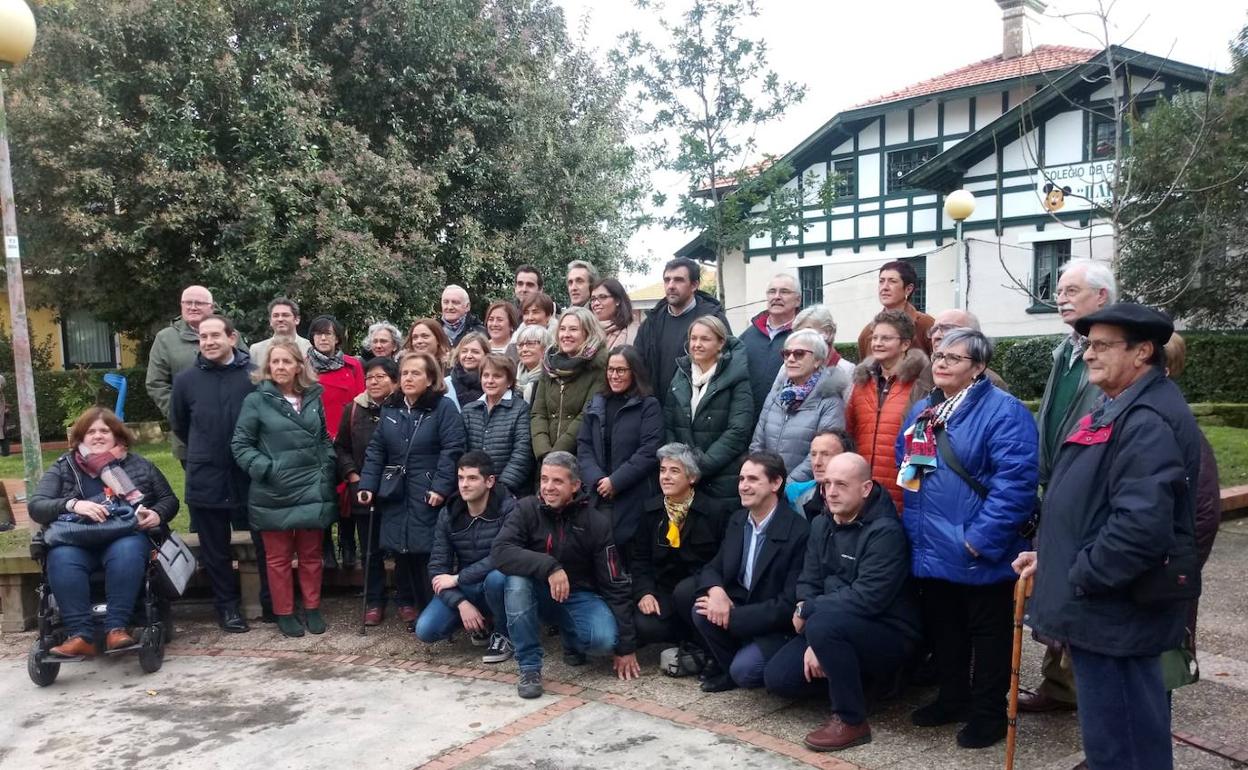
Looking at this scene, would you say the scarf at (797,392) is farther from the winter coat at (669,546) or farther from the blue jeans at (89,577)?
the blue jeans at (89,577)

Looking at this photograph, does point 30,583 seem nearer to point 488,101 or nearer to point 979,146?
point 488,101

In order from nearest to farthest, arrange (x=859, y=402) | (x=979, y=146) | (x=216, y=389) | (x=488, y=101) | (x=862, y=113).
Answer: (x=859, y=402) < (x=216, y=389) < (x=488, y=101) < (x=979, y=146) < (x=862, y=113)

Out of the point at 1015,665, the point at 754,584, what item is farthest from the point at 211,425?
the point at 1015,665

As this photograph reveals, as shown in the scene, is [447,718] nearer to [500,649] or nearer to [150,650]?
[500,649]

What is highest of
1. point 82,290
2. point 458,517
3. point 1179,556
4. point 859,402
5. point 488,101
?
point 488,101

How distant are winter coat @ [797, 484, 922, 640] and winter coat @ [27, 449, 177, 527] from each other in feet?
12.6

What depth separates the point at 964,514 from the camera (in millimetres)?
3953

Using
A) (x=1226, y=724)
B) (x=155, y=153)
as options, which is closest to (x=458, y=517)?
(x=1226, y=724)

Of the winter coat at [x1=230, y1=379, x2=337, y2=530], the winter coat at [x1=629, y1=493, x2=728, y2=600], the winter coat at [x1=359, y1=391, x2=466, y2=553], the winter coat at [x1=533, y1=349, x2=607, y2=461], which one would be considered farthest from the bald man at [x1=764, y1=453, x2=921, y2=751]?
the winter coat at [x1=230, y1=379, x2=337, y2=530]

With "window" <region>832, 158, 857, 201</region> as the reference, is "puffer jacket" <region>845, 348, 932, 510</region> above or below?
below

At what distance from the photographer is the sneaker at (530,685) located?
4820mm

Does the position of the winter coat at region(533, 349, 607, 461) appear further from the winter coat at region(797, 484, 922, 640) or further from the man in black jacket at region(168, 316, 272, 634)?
the man in black jacket at region(168, 316, 272, 634)

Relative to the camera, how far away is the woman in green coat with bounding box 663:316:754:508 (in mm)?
5238

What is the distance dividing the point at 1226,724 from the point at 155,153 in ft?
43.4
